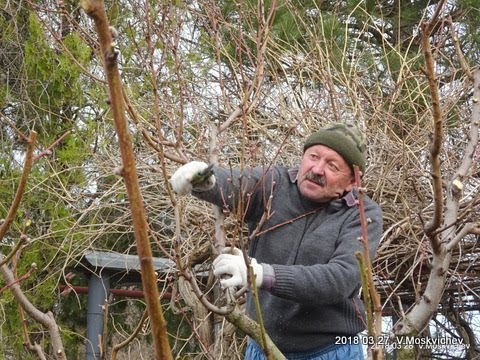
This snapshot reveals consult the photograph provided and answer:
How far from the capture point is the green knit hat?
245 centimetres

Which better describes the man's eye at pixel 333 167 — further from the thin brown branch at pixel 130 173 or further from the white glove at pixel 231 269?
the thin brown branch at pixel 130 173

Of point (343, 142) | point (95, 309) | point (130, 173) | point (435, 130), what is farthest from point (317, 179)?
point (95, 309)

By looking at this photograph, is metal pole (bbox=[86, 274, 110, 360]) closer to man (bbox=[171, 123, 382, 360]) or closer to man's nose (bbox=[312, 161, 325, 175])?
man (bbox=[171, 123, 382, 360])

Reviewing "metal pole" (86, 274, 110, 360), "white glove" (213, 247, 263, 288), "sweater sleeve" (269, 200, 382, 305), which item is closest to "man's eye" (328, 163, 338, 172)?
"sweater sleeve" (269, 200, 382, 305)

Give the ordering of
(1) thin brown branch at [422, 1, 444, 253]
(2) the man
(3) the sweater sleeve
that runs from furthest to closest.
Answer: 1. (2) the man
2. (3) the sweater sleeve
3. (1) thin brown branch at [422, 1, 444, 253]

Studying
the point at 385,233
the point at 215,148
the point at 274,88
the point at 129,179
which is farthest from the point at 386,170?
the point at 129,179

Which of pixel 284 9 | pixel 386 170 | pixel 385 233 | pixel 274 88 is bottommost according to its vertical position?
pixel 385 233

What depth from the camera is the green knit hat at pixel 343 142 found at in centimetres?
245

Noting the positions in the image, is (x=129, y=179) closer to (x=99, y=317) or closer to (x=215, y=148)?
(x=215, y=148)

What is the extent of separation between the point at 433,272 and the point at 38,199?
3048 millimetres

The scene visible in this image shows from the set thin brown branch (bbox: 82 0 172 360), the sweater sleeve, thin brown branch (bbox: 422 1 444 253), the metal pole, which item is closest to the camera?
thin brown branch (bbox: 82 0 172 360)

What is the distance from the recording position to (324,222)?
235cm

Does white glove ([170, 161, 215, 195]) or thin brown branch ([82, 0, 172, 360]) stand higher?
white glove ([170, 161, 215, 195])

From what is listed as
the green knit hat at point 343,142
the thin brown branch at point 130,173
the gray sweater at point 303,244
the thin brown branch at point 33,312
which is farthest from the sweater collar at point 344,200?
the thin brown branch at point 130,173
